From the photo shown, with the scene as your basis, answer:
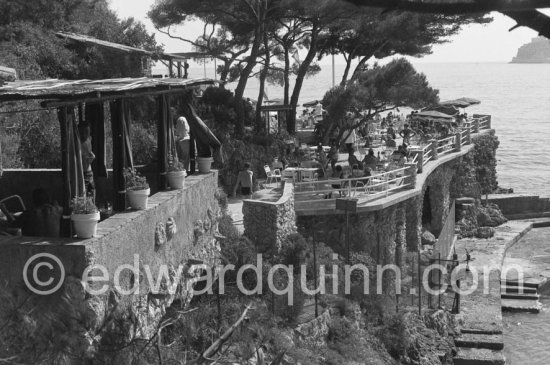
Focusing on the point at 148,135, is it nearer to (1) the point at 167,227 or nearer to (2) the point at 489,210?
(1) the point at 167,227

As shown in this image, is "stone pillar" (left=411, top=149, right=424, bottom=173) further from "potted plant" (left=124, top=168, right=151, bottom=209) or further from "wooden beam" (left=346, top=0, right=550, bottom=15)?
"wooden beam" (left=346, top=0, right=550, bottom=15)

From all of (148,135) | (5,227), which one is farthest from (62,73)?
(5,227)

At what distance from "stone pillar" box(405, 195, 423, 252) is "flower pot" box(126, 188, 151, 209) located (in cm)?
1556

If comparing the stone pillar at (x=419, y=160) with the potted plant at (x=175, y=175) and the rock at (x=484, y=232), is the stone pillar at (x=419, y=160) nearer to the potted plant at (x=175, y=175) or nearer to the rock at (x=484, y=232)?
the rock at (x=484, y=232)

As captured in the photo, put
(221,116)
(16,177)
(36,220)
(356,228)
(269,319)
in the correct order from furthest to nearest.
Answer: (221,116) → (356,228) → (269,319) → (16,177) → (36,220)

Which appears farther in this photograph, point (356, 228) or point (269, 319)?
point (356, 228)

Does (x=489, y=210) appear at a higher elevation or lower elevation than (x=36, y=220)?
lower

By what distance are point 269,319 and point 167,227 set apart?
468cm

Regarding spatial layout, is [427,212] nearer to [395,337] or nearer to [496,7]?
[395,337]

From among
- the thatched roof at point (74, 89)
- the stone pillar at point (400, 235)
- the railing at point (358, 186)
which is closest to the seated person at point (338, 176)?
the railing at point (358, 186)

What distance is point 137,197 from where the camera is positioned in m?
9.59

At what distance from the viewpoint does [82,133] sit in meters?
10.3

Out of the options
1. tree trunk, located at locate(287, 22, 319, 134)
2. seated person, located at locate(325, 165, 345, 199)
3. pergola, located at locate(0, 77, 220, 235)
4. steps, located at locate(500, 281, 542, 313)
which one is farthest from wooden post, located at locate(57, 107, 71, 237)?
tree trunk, located at locate(287, 22, 319, 134)

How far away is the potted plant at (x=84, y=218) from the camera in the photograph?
7918mm
